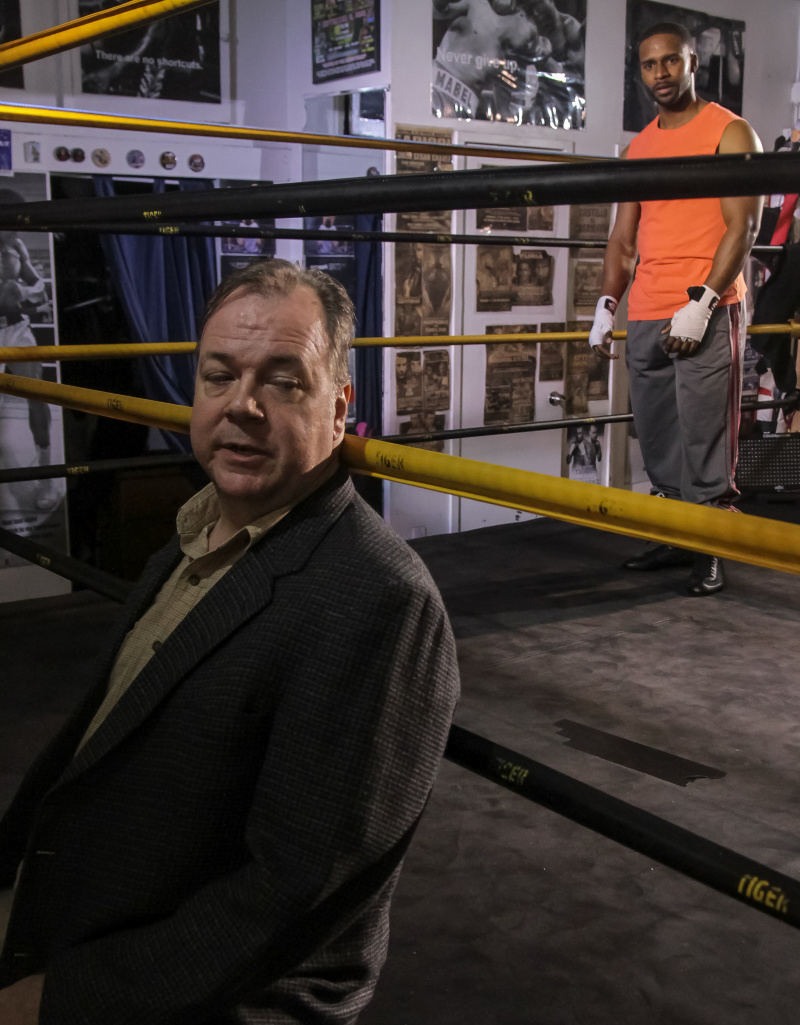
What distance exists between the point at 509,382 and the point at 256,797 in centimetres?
360

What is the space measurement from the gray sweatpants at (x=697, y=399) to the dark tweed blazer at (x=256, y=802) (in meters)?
2.14

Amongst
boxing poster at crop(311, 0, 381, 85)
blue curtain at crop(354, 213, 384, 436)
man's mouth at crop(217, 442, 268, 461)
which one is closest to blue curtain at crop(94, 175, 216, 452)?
blue curtain at crop(354, 213, 384, 436)

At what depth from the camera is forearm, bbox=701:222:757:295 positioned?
2.67 m

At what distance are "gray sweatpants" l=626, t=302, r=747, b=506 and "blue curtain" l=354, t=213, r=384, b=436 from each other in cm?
110

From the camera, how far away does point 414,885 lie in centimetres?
151

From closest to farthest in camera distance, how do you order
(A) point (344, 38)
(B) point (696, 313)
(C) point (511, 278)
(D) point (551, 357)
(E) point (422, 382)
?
(B) point (696, 313) → (A) point (344, 38) → (E) point (422, 382) → (C) point (511, 278) → (D) point (551, 357)

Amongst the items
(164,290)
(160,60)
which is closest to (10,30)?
(160,60)

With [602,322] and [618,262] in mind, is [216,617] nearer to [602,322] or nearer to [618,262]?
[602,322]

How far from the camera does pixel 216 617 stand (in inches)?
33.3

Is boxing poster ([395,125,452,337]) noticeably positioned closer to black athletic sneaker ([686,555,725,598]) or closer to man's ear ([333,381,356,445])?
black athletic sneaker ([686,555,725,598])

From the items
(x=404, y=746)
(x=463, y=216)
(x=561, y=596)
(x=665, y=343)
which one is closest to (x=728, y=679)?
(x=561, y=596)

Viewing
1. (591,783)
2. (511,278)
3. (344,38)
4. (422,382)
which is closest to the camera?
(591,783)

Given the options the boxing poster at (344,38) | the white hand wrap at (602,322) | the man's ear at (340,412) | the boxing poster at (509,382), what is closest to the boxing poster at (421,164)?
the boxing poster at (344,38)

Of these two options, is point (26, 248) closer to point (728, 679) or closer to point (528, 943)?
point (728, 679)
